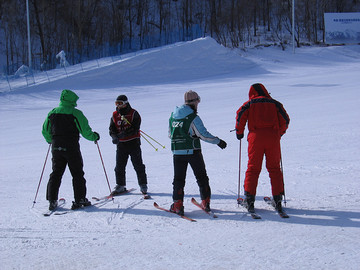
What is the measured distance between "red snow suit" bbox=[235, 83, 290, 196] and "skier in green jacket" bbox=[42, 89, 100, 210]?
2.03m

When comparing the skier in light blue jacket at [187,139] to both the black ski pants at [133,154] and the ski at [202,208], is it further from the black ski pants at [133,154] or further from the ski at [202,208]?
the black ski pants at [133,154]

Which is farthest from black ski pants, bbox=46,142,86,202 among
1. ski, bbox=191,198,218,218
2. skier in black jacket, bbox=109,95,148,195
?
ski, bbox=191,198,218,218

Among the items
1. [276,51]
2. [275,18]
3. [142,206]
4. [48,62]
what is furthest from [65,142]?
[275,18]

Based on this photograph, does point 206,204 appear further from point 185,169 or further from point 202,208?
point 185,169

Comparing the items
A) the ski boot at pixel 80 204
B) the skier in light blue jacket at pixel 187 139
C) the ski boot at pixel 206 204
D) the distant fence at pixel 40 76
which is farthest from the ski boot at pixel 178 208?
the distant fence at pixel 40 76

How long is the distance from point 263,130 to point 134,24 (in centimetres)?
4475

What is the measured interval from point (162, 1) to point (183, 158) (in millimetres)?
46669

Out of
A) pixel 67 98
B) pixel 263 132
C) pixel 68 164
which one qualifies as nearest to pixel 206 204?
pixel 263 132

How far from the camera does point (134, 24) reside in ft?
153

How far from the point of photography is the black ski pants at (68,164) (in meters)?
4.97

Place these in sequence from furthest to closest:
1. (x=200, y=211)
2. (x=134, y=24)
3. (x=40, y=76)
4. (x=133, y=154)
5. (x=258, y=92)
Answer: (x=134, y=24) < (x=40, y=76) < (x=133, y=154) < (x=200, y=211) < (x=258, y=92)

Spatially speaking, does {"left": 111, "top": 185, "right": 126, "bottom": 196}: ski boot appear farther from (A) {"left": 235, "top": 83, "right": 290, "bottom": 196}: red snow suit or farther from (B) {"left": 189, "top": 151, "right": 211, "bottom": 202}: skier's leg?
(A) {"left": 235, "top": 83, "right": 290, "bottom": 196}: red snow suit

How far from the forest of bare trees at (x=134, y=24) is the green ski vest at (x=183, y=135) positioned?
3344 cm

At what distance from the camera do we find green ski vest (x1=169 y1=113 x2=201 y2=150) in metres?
4.61
